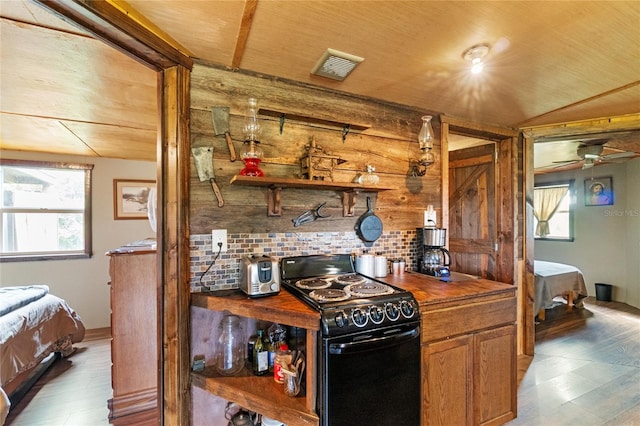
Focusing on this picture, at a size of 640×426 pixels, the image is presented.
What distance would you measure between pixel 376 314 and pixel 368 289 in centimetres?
20

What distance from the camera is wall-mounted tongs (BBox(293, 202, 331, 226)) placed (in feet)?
5.79

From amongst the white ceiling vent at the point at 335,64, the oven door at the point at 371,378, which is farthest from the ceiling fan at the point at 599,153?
the oven door at the point at 371,378

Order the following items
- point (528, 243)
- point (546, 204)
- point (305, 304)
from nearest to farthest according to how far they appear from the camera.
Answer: point (305, 304) → point (528, 243) → point (546, 204)

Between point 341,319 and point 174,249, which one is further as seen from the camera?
point 174,249

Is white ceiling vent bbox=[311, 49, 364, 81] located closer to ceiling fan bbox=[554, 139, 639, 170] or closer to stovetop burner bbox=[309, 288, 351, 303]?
stovetop burner bbox=[309, 288, 351, 303]

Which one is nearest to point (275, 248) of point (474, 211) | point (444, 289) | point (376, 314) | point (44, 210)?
point (376, 314)

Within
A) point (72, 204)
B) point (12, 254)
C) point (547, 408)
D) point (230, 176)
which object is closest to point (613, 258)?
point (547, 408)

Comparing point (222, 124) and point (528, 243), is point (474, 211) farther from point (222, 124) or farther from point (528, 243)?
point (222, 124)

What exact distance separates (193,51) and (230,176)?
2.17 feet

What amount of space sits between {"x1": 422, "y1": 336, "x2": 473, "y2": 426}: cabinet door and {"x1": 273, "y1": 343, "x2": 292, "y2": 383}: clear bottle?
0.73 meters

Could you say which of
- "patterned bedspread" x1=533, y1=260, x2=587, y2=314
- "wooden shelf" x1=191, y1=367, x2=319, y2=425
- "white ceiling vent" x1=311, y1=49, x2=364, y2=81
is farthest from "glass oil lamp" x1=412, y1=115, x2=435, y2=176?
"patterned bedspread" x1=533, y1=260, x2=587, y2=314

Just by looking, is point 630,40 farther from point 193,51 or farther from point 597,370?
point 597,370

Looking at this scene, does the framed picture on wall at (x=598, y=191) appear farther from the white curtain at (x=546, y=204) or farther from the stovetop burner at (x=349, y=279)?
the stovetop burner at (x=349, y=279)

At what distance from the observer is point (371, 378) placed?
1.27m
